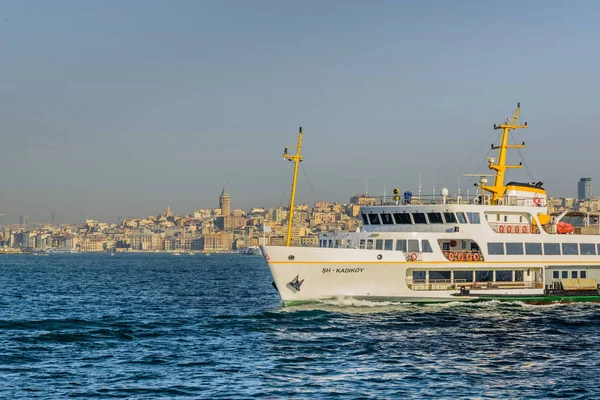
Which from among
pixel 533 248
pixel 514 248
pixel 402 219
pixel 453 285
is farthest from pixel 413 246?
pixel 533 248

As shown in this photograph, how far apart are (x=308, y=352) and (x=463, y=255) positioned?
51.0ft

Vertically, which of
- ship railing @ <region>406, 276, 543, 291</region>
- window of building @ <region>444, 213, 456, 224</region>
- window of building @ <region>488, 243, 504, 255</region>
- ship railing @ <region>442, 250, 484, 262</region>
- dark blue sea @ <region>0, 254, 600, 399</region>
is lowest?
dark blue sea @ <region>0, 254, 600, 399</region>

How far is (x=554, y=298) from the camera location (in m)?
44.9

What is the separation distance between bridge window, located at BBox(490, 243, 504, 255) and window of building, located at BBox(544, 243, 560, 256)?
3223 millimetres

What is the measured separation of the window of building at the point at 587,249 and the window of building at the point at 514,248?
15.9 ft

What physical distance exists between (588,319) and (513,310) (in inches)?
152

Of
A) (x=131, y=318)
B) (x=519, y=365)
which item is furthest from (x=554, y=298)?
(x=131, y=318)

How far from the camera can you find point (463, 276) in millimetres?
43000

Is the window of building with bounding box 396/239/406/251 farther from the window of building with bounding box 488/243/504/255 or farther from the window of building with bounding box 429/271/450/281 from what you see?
the window of building with bounding box 488/243/504/255

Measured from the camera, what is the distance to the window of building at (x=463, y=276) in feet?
140

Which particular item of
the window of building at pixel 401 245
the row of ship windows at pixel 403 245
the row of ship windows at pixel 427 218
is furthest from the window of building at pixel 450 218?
the window of building at pixel 401 245

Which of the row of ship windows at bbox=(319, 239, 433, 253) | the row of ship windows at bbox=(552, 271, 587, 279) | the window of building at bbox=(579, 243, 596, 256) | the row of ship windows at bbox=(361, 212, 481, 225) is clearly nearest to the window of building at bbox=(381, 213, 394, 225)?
the row of ship windows at bbox=(361, 212, 481, 225)

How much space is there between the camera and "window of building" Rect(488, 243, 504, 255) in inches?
1718

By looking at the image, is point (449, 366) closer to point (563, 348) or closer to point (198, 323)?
point (563, 348)
